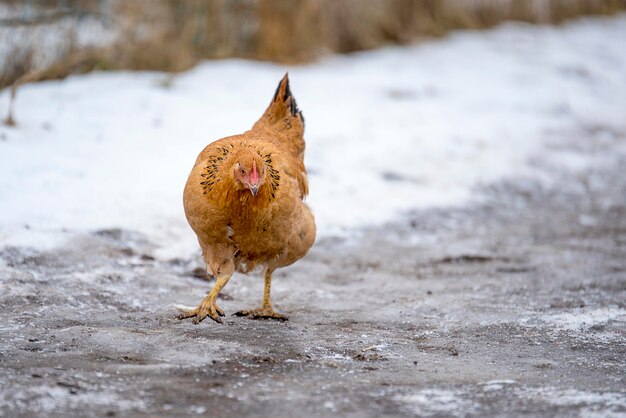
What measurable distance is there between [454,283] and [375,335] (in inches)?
55.2

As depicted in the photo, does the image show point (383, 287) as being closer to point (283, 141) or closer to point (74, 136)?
point (283, 141)

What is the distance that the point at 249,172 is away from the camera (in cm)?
401

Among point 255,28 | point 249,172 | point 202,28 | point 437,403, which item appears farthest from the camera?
point 255,28

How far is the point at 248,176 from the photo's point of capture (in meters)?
4.01

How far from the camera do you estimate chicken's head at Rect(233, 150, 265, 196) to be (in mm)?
3980

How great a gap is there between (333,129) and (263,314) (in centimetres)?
450

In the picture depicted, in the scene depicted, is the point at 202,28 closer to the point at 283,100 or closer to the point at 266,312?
the point at 283,100

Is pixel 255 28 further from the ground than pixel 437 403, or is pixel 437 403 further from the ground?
pixel 255 28

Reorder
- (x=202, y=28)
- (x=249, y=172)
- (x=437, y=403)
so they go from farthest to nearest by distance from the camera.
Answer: (x=202, y=28), (x=249, y=172), (x=437, y=403)

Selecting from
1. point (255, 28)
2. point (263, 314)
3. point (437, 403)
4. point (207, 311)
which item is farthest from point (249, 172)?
point (255, 28)

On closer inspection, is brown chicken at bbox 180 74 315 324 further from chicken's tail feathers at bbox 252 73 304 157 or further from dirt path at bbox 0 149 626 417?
chicken's tail feathers at bbox 252 73 304 157

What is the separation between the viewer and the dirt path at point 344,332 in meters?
3.10

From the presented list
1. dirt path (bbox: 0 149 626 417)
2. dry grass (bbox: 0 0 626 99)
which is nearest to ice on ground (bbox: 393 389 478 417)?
dirt path (bbox: 0 149 626 417)

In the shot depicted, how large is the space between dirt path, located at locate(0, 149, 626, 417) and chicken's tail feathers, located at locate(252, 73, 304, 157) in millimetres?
969
